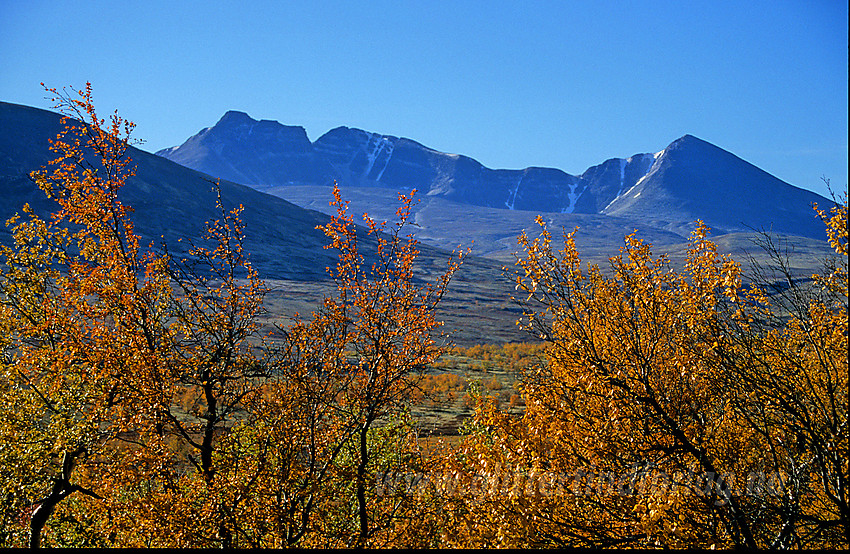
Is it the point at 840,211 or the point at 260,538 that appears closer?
the point at 840,211

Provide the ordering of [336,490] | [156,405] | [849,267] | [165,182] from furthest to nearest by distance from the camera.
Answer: [165,182], [336,490], [156,405], [849,267]

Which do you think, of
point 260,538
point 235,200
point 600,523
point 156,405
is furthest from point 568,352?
point 235,200

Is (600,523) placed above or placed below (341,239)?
below

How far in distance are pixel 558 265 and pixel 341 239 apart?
4241mm

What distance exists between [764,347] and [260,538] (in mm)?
8887

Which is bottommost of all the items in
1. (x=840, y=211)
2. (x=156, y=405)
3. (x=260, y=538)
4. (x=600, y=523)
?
(x=260, y=538)

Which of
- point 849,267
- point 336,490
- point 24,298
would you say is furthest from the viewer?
point 24,298

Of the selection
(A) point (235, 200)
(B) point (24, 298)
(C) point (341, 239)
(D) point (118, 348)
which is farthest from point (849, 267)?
(A) point (235, 200)

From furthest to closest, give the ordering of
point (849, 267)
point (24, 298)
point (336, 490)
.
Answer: point (24, 298) < point (336, 490) < point (849, 267)

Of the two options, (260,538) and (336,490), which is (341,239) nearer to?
(336,490)

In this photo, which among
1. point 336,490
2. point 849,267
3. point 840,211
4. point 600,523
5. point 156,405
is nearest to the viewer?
point 849,267

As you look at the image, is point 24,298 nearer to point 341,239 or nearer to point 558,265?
point 341,239

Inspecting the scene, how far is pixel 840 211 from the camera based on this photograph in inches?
316

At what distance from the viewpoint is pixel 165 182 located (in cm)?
16625
